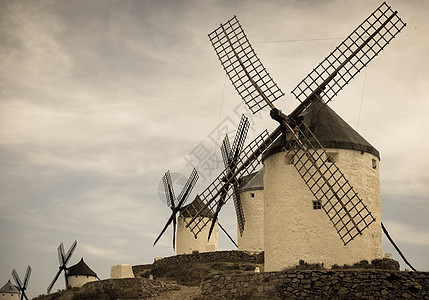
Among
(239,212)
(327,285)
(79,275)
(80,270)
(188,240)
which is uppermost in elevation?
(239,212)

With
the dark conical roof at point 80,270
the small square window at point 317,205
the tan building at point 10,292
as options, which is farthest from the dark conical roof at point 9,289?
the small square window at point 317,205

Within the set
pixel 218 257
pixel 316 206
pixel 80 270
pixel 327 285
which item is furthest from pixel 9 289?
pixel 327 285

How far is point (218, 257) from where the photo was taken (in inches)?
1236

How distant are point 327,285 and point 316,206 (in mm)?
3586

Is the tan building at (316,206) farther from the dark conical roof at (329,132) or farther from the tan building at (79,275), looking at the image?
the tan building at (79,275)

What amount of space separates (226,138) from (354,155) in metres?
12.5

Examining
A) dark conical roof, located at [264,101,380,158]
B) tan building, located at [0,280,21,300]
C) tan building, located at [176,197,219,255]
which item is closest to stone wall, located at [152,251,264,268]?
tan building, located at [176,197,219,255]

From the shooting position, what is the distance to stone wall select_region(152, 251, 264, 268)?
30859 millimetres

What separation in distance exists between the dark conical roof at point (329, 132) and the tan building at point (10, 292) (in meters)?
31.8

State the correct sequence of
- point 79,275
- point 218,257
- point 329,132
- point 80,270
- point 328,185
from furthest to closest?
point 80,270, point 79,275, point 218,257, point 329,132, point 328,185

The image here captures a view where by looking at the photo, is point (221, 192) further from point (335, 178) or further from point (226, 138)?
point (226, 138)

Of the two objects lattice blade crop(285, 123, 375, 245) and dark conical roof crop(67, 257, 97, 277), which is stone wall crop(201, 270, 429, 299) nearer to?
lattice blade crop(285, 123, 375, 245)

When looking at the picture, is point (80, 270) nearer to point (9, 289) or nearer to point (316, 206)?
point (9, 289)

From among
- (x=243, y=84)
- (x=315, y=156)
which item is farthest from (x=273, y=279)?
(x=243, y=84)
